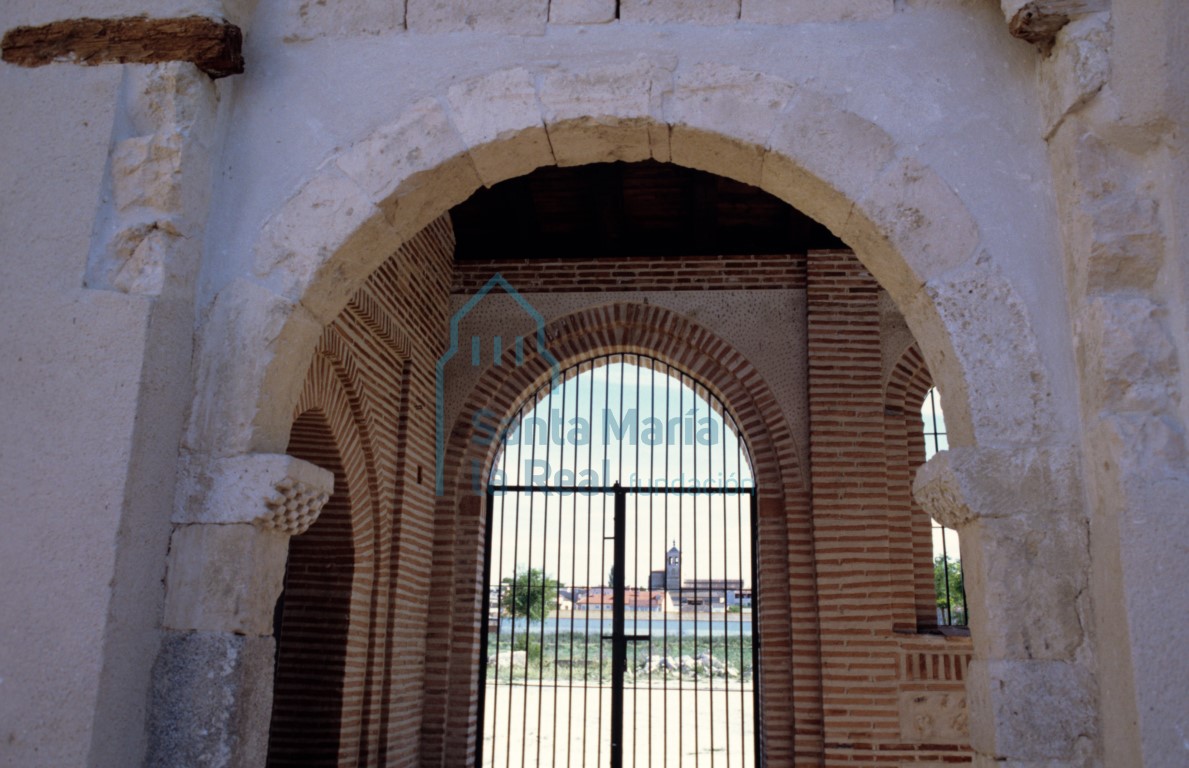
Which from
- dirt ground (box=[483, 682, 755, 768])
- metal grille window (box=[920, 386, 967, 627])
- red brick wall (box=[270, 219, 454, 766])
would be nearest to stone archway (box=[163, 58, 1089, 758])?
red brick wall (box=[270, 219, 454, 766])

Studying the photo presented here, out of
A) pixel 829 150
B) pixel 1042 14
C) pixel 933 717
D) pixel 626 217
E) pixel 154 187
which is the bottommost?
pixel 933 717

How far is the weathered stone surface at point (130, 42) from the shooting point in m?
3.20

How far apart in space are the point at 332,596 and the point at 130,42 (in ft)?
11.7

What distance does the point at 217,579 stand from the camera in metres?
2.89

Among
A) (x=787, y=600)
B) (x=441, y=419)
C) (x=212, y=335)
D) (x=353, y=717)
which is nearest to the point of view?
(x=212, y=335)

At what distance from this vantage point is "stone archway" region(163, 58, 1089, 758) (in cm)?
282

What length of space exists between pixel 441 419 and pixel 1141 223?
5.42 m

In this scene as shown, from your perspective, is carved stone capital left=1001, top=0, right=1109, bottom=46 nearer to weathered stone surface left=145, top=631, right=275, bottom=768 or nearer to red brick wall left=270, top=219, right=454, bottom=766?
weathered stone surface left=145, top=631, right=275, bottom=768

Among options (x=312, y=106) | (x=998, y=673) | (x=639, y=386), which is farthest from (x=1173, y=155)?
(x=639, y=386)

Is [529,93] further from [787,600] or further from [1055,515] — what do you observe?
[787,600]

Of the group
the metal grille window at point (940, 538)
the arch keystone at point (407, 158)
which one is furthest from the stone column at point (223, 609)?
the metal grille window at point (940, 538)

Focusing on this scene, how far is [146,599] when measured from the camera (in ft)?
9.42

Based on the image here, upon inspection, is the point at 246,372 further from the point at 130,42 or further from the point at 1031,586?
the point at 1031,586


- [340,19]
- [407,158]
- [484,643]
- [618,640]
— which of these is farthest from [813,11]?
[484,643]
